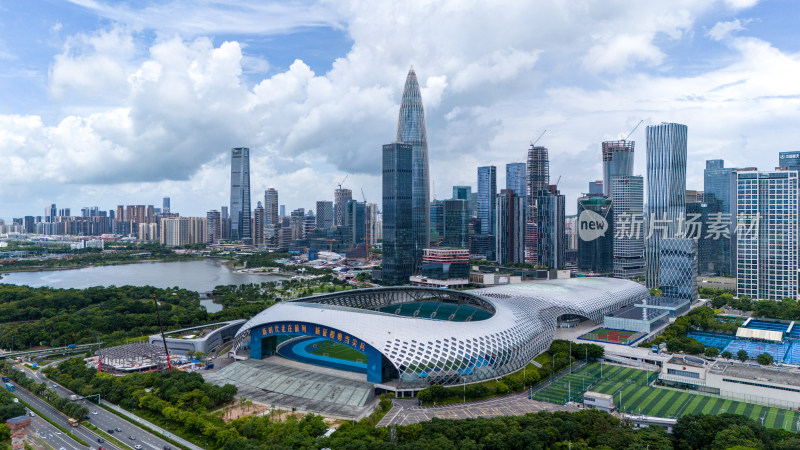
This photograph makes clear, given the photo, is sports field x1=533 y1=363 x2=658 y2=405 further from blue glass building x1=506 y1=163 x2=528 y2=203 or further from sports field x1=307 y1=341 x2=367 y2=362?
blue glass building x1=506 y1=163 x2=528 y2=203

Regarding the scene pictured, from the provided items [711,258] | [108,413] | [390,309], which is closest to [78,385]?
[108,413]

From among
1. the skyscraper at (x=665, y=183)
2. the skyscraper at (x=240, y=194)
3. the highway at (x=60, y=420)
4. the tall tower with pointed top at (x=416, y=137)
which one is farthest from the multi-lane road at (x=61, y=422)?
the skyscraper at (x=240, y=194)

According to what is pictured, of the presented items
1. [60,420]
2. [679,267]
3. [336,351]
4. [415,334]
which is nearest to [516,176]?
[679,267]

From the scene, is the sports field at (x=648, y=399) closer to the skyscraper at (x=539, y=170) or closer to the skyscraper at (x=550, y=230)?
the skyscraper at (x=550, y=230)

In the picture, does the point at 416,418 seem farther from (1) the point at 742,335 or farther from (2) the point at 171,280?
(2) the point at 171,280

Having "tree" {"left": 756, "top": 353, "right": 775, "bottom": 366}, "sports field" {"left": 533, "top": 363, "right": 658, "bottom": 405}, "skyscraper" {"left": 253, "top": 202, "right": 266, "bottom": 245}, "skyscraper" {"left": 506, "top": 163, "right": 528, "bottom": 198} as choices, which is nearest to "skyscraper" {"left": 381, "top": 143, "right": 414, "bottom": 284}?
"sports field" {"left": 533, "top": 363, "right": 658, "bottom": 405}

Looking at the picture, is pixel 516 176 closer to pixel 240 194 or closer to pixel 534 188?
pixel 534 188

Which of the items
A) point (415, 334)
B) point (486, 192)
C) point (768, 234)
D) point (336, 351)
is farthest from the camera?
point (486, 192)
